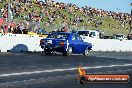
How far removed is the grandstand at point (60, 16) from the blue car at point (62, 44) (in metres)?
8.24

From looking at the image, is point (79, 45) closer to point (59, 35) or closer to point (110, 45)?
point (59, 35)

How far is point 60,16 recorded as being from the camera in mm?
50281

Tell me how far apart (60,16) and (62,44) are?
23572 millimetres

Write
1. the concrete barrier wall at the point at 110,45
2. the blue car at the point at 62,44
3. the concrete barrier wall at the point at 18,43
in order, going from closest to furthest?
the blue car at the point at 62,44
the concrete barrier wall at the point at 18,43
the concrete barrier wall at the point at 110,45

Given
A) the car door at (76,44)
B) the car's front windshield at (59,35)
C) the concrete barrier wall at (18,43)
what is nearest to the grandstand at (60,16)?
the concrete barrier wall at (18,43)

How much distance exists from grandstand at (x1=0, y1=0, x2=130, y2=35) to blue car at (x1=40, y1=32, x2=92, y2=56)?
8.24 metres

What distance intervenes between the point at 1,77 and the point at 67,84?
90.6 inches

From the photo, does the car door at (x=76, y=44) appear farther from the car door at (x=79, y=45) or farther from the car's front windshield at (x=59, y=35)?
the car's front windshield at (x=59, y=35)

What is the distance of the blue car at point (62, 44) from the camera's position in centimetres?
2688

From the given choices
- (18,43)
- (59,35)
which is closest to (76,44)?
(59,35)

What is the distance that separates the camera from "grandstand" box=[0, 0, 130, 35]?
40531mm

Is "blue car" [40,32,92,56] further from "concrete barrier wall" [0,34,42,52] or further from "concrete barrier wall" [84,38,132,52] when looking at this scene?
"concrete barrier wall" [84,38,132,52]

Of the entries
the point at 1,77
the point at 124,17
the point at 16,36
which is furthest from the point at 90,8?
the point at 1,77

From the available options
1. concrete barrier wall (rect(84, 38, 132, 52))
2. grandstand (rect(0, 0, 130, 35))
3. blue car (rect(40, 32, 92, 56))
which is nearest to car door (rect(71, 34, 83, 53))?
blue car (rect(40, 32, 92, 56))
